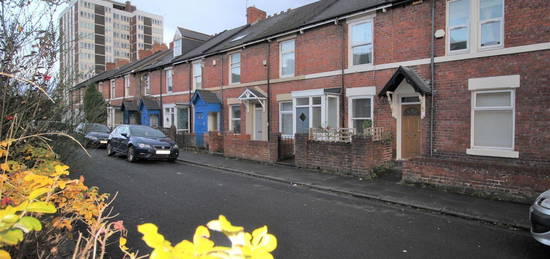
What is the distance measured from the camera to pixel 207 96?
19234mm

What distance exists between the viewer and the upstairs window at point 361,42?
12.3 metres

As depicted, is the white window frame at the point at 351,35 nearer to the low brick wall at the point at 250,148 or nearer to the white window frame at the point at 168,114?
the low brick wall at the point at 250,148

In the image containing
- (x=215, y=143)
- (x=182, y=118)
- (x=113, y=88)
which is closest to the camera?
(x=215, y=143)

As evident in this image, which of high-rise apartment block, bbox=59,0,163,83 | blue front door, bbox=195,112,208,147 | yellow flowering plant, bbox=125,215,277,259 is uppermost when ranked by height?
high-rise apartment block, bbox=59,0,163,83

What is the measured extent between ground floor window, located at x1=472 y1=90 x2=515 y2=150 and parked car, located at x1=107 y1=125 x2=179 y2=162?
11095 millimetres

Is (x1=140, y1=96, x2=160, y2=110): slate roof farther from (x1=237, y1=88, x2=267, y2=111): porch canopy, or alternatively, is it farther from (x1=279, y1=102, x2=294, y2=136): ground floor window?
(x1=279, y1=102, x2=294, y2=136): ground floor window

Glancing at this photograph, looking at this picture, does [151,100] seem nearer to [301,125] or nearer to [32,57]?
[301,125]

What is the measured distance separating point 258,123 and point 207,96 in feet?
13.0

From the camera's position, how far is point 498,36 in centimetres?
939

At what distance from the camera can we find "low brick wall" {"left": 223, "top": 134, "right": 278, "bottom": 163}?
505 inches

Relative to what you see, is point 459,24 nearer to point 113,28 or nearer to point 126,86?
point 126,86

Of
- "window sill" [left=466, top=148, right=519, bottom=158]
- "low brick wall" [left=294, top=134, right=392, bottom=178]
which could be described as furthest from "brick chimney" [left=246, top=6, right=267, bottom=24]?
"window sill" [left=466, top=148, right=519, bottom=158]

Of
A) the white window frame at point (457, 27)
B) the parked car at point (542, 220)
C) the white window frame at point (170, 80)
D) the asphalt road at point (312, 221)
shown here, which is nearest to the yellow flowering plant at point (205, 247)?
the asphalt road at point (312, 221)

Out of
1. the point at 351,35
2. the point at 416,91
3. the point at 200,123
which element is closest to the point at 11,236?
the point at 416,91
